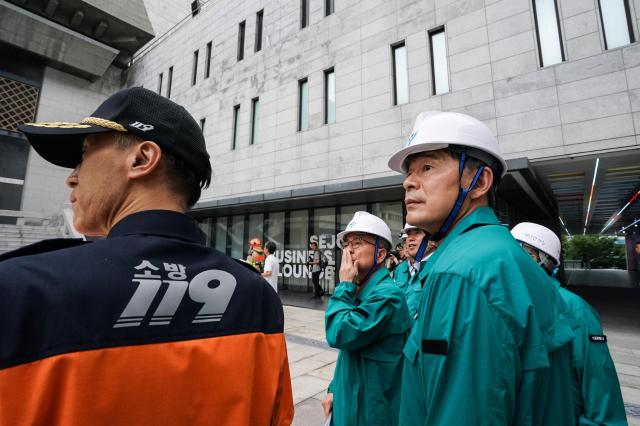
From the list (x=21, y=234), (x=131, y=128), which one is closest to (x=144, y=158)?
(x=131, y=128)

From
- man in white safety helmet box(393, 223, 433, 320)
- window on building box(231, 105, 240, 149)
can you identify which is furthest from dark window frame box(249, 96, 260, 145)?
man in white safety helmet box(393, 223, 433, 320)

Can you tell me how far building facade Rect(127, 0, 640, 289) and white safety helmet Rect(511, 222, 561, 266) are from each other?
5833mm

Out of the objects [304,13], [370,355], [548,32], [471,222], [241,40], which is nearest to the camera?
[471,222]

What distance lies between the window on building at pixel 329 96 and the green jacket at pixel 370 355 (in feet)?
36.5

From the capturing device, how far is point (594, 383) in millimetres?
1869

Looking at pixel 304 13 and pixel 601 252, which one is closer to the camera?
pixel 304 13

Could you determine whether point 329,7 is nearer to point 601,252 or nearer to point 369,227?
point 369,227

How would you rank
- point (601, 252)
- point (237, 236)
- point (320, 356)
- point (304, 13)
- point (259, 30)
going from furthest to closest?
point (601, 252) < point (237, 236) < point (259, 30) < point (304, 13) < point (320, 356)

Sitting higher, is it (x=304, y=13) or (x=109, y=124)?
(x=304, y=13)

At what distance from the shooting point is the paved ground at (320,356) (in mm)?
3846

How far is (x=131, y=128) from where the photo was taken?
1023 mm

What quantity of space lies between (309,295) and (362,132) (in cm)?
691

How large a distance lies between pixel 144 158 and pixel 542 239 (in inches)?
128

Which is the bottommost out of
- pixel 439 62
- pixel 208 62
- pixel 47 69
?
pixel 439 62
